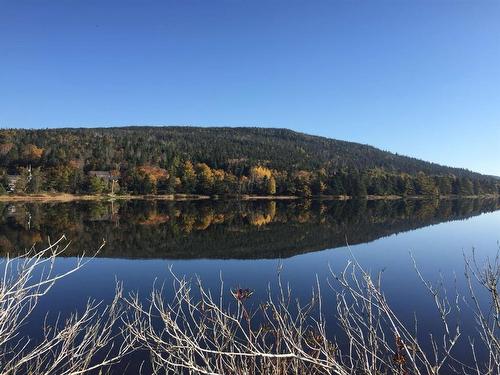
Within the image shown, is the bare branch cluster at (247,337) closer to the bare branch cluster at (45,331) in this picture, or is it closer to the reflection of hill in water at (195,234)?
the bare branch cluster at (45,331)

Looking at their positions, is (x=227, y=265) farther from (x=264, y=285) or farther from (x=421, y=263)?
(x=421, y=263)

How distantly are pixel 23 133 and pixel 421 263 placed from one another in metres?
154

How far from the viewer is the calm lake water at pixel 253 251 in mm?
17750

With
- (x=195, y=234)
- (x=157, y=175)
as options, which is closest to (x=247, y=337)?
(x=195, y=234)

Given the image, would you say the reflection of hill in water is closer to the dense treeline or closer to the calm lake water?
the calm lake water

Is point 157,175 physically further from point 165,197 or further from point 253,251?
point 253,251

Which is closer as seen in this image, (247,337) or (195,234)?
(247,337)

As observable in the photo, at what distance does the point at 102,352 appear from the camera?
1125 centimetres

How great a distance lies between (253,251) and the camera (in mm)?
28406

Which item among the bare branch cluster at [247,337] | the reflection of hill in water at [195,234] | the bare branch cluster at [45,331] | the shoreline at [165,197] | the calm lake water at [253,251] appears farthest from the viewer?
the shoreline at [165,197]

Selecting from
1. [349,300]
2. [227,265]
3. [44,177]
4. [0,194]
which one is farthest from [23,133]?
[349,300]

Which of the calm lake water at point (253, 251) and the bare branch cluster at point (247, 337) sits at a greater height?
the bare branch cluster at point (247, 337)

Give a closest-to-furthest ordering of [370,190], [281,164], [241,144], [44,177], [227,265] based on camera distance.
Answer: [227,265] → [44,177] → [370,190] → [281,164] → [241,144]

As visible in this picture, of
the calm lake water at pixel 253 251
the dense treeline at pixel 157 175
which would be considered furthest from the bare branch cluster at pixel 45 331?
the dense treeline at pixel 157 175
